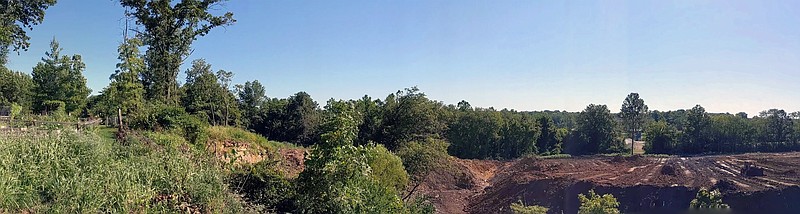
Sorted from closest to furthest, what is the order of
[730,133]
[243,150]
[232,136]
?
1. [243,150]
2. [232,136]
3. [730,133]

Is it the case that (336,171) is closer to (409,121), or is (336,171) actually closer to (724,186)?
(409,121)

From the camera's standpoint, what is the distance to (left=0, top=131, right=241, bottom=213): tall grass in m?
6.27

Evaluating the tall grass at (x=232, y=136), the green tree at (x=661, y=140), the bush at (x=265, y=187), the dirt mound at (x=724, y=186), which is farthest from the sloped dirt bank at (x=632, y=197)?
the green tree at (x=661, y=140)

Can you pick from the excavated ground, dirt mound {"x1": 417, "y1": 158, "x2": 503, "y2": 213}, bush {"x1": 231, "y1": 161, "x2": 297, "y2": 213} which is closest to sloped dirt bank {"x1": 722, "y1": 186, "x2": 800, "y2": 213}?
the excavated ground

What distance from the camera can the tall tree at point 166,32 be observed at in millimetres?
19672

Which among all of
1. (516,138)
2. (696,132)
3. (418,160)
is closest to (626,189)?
(418,160)

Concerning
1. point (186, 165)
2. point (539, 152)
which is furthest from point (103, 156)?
point (539, 152)

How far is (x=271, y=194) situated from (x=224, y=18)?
12758mm

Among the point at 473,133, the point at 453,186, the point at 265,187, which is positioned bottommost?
the point at 453,186

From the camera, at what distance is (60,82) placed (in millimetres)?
35156

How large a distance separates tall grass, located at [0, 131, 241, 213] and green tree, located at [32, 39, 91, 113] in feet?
97.0

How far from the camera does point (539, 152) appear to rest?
6769 cm

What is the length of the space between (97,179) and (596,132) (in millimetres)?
69083

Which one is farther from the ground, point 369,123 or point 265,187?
point 369,123
